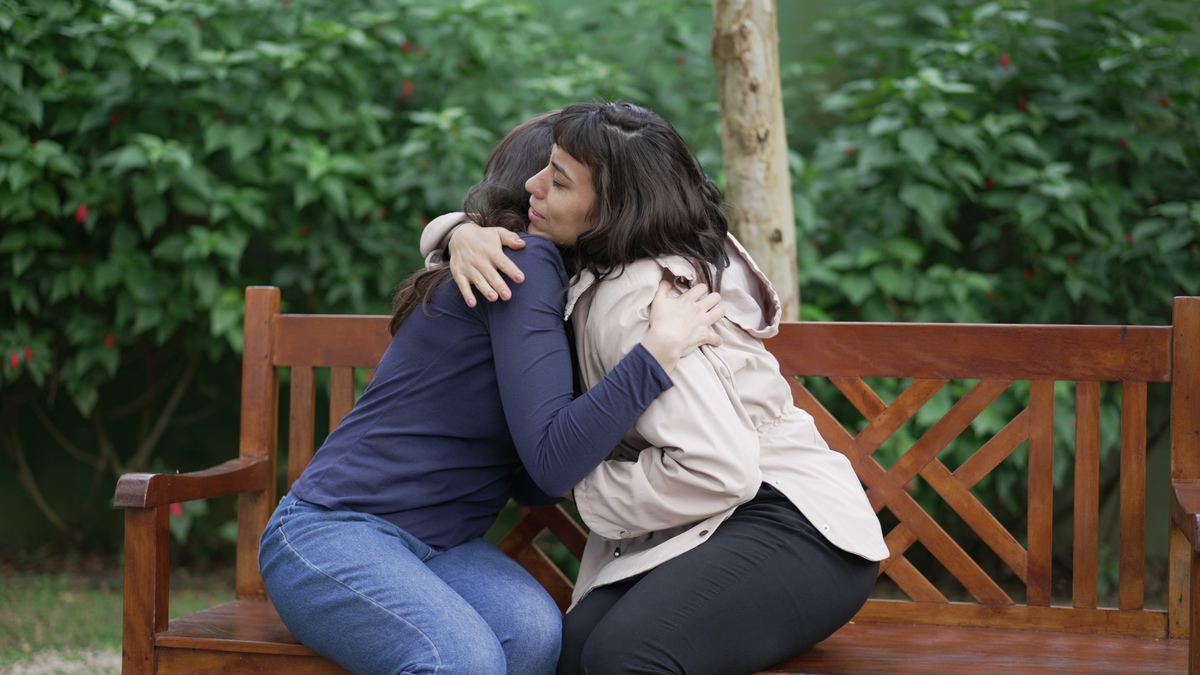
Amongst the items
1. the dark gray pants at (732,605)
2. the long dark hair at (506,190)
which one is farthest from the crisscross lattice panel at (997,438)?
the long dark hair at (506,190)

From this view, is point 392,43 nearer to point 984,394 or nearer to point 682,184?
point 682,184

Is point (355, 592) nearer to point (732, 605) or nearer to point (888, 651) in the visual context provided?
point (732, 605)

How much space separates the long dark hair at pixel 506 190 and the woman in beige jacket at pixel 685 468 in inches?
4.3

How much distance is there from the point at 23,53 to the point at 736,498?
311cm

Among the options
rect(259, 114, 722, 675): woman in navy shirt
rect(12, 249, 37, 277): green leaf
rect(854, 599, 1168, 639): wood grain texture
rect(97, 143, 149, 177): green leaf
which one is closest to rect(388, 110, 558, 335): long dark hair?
rect(259, 114, 722, 675): woman in navy shirt

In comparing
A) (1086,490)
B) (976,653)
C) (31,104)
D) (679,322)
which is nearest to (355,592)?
(679,322)

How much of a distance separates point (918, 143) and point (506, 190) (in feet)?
6.53

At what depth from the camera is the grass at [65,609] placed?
3.86 metres

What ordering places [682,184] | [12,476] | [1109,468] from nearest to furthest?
[682,184] < [1109,468] < [12,476]

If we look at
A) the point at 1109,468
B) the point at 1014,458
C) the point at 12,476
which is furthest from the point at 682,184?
the point at 12,476

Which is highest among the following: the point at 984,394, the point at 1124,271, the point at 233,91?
the point at 233,91

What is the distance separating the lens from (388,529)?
2.11 metres

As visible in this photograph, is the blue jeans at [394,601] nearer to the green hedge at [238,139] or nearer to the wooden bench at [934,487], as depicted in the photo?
the wooden bench at [934,487]

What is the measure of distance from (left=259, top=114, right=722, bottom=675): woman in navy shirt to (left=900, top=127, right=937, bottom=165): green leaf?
73.6 inches
